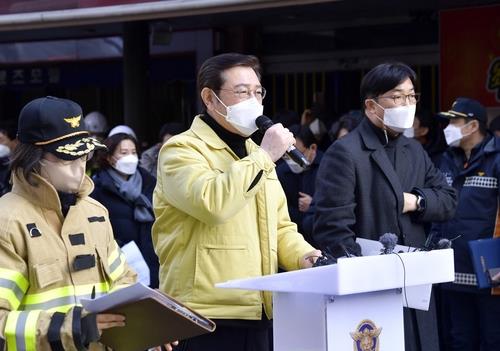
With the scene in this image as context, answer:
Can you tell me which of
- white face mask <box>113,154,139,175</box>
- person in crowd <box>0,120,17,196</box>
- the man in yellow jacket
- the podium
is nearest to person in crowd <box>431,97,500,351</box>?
white face mask <box>113,154,139,175</box>

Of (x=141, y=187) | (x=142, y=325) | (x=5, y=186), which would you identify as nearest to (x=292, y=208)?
(x=141, y=187)

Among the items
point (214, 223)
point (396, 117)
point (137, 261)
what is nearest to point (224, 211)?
point (214, 223)

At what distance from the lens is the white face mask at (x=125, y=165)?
7641 mm

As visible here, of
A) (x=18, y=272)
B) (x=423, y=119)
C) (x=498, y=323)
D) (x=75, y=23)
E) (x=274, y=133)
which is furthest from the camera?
(x=75, y=23)

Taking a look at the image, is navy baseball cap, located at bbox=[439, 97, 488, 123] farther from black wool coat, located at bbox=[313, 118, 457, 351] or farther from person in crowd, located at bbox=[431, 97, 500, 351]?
black wool coat, located at bbox=[313, 118, 457, 351]

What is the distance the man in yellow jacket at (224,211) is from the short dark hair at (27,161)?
0.69 meters

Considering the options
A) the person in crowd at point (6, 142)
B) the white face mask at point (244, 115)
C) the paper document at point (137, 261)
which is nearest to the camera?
the white face mask at point (244, 115)

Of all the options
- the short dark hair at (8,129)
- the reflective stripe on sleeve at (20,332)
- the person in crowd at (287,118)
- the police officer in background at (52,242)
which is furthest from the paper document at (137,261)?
the short dark hair at (8,129)

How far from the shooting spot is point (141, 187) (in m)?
7.63

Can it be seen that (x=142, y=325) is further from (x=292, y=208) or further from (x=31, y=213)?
(x=292, y=208)

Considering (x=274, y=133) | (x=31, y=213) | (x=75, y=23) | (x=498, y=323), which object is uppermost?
(x=75, y=23)

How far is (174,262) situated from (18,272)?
982 mm

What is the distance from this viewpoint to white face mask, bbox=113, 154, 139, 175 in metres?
7.64

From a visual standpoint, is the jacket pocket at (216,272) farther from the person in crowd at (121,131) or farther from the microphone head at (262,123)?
the person in crowd at (121,131)
